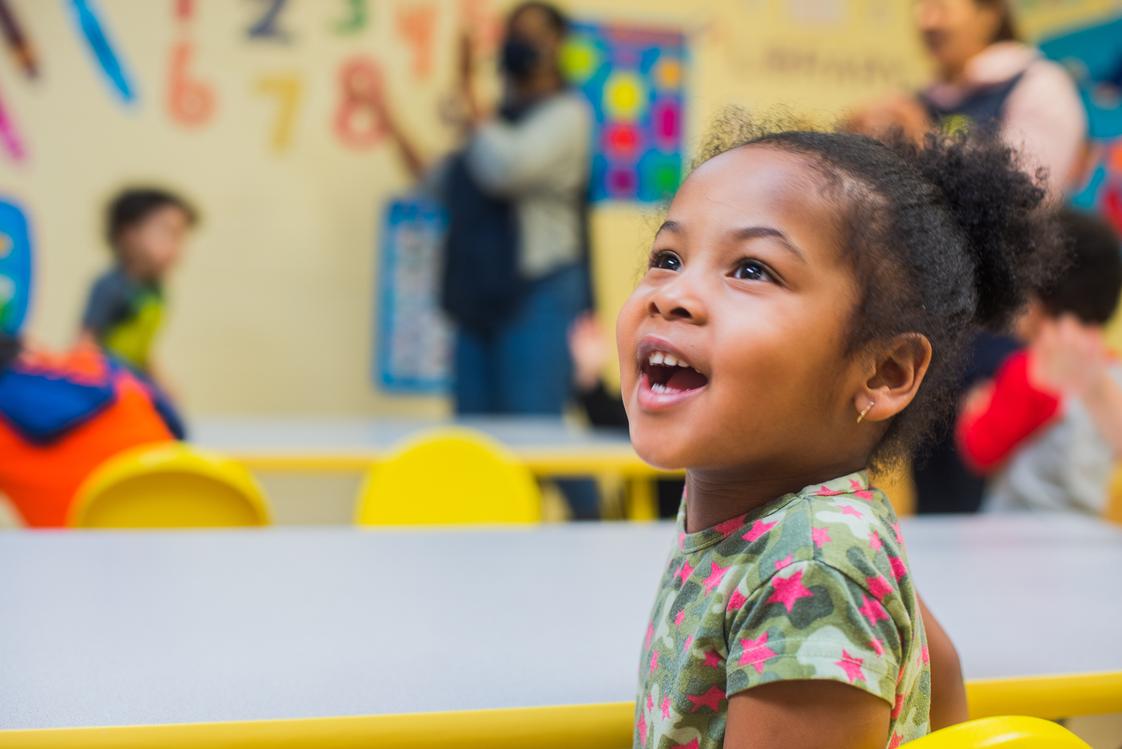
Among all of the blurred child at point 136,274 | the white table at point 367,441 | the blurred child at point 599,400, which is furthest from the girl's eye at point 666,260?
the blurred child at point 136,274

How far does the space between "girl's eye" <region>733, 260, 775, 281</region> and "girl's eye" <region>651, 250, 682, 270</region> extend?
0.05 m

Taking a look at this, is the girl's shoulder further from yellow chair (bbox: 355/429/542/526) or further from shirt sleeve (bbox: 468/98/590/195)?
shirt sleeve (bbox: 468/98/590/195)

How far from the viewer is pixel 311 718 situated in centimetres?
74

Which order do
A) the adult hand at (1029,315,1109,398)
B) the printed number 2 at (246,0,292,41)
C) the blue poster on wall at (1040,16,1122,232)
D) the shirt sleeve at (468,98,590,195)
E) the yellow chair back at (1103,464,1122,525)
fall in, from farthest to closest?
the printed number 2 at (246,0,292,41) < the blue poster on wall at (1040,16,1122,232) < the shirt sleeve at (468,98,590,195) < the yellow chair back at (1103,464,1122,525) < the adult hand at (1029,315,1109,398)

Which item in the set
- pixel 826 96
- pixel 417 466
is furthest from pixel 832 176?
pixel 826 96

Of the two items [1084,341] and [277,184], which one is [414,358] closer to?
[277,184]

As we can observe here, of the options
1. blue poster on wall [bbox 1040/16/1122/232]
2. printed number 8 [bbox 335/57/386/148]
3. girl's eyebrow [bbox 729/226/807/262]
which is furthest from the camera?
printed number 8 [bbox 335/57/386/148]

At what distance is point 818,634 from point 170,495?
1100 millimetres

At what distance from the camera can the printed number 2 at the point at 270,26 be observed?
3.95 meters

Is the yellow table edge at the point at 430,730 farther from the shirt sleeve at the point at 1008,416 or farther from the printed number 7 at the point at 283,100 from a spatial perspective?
the printed number 7 at the point at 283,100

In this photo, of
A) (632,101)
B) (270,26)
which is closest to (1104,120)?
(632,101)

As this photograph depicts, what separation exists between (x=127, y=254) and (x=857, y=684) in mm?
3664

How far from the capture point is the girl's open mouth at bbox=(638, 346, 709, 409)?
2.32ft


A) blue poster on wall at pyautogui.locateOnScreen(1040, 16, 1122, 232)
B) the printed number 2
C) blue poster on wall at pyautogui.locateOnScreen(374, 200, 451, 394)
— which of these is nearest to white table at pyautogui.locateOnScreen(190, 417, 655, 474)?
blue poster on wall at pyautogui.locateOnScreen(374, 200, 451, 394)
